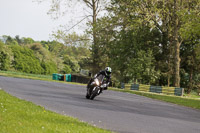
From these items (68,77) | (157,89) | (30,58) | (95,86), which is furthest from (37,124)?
(30,58)

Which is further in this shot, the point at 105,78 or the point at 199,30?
the point at 199,30

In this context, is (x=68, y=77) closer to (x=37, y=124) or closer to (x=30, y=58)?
(x=30, y=58)

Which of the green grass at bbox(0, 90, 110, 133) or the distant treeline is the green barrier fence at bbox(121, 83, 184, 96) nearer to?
the distant treeline

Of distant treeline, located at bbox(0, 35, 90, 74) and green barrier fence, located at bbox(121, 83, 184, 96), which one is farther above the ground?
distant treeline, located at bbox(0, 35, 90, 74)

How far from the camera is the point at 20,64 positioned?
72.7 m

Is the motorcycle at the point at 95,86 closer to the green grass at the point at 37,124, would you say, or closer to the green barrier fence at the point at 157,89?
the green grass at the point at 37,124

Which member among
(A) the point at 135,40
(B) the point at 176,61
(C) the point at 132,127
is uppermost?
(A) the point at 135,40

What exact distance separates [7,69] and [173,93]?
39.5 meters

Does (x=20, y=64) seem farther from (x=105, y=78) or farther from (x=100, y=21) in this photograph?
(x=105, y=78)

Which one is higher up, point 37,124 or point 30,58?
point 30,58

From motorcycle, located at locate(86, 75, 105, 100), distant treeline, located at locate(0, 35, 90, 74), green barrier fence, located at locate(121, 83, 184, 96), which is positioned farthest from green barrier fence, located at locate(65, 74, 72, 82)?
motorcycle, located at locate(86, 75, 105, 100)

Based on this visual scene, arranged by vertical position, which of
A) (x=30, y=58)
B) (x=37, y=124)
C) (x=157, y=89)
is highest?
(x=30, y=58)

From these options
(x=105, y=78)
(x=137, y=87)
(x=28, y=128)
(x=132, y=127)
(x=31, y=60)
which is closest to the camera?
(x=28, y=128)

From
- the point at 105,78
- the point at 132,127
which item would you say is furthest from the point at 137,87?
the point at 132,127
